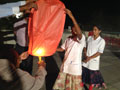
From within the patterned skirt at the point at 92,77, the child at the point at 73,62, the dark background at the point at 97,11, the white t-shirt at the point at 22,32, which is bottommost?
the dark background at the point at 97,11

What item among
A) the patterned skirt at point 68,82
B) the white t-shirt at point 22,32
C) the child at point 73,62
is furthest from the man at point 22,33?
the patterned skirt at point 68,82

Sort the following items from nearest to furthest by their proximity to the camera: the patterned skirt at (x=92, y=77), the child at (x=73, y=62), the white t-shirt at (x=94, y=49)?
the child at (x=73, y=62) → the white t-shirt at (x=94, y=49) → the patterned skirt at (x=92, y=77)

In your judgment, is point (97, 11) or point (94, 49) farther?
point (97, 11)

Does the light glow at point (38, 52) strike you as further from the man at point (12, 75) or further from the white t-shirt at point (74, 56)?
the white t-shirt at point (74, 56)

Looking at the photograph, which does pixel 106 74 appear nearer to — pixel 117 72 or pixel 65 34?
pixel 117 72

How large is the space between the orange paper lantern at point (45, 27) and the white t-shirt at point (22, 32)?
64 cm

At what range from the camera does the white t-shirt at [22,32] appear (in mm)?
2758

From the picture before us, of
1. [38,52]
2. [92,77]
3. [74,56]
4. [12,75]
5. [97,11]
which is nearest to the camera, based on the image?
[12,75]

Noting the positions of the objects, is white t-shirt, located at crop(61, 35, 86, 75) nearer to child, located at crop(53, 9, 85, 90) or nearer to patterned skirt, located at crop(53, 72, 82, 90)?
child, located at crop(53, 9, 85, 90)

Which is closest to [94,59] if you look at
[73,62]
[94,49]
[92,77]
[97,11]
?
[94,49]

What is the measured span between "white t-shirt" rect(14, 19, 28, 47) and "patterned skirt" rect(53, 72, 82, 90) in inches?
36.9

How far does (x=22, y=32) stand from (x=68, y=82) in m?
1.29

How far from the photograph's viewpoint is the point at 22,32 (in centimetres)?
276

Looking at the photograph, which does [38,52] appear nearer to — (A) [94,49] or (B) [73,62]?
(B) [73,62]
